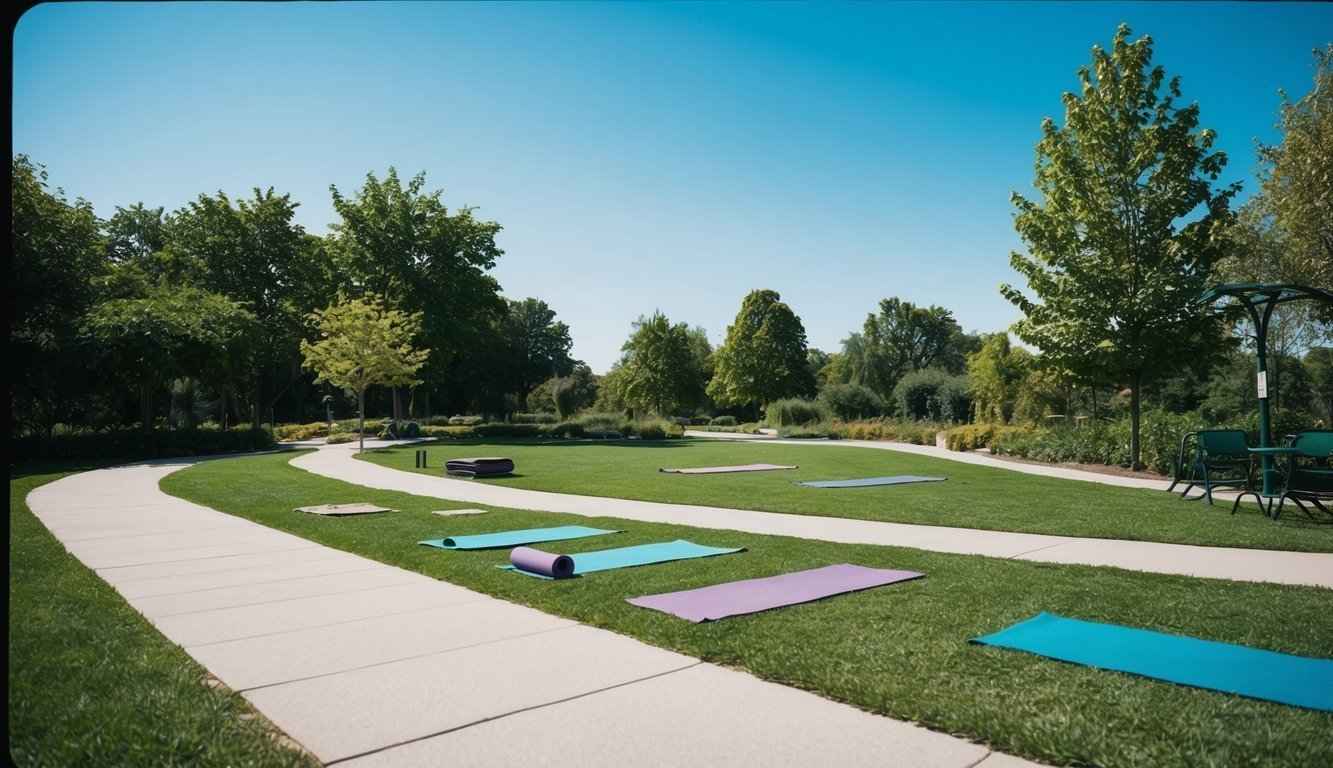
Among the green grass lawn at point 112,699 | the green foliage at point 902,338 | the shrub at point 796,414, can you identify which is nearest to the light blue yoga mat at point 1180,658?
the green grass lawn at point 112,699

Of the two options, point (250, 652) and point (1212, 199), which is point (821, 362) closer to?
point (1212, 199)

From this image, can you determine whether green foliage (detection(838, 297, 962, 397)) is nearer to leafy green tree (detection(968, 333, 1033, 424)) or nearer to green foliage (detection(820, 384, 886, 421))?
green foliage (detection(820, 384, 886, 421))

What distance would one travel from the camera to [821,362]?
89.6 metres

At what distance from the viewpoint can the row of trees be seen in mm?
24734

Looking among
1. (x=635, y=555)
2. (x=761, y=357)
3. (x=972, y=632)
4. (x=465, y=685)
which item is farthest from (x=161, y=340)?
(x=761, y=357)

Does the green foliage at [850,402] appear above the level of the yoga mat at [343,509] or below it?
above

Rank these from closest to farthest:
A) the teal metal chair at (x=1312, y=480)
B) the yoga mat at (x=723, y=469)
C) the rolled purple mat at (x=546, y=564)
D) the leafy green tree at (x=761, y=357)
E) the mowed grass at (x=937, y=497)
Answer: the rolled purple mat at (x=546, y=564) < the mowed grass at (x=937, y=497) < the teal metal chair at (x=1312, y=480) < the yoga mat at (x=723, y=469) < the leafy green tree at (x=761, y=357)

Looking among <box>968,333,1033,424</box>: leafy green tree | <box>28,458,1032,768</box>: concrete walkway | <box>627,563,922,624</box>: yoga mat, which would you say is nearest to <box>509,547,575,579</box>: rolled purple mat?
<box>28,458,1032,768</box>: concrete walkway

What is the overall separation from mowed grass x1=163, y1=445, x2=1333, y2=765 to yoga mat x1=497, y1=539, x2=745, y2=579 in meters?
0.23

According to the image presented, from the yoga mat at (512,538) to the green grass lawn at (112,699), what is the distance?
3.06 metres

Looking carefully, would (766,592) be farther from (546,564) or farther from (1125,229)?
(1125,229)

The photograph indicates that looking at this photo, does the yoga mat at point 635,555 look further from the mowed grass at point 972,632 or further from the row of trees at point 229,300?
the row of trees at point 229,300

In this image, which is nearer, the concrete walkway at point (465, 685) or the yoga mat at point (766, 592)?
the concrete walkway at point (465, 685)

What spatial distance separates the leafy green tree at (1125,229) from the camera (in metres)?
16.1
